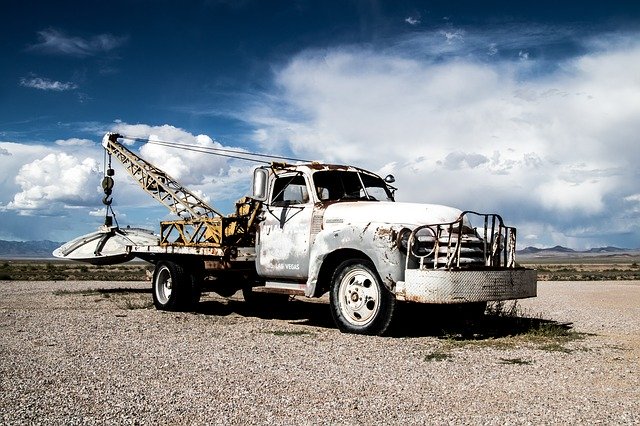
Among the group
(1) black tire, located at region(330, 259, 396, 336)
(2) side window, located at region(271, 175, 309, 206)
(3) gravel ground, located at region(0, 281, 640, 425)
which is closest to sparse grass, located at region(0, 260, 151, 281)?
(2) side window, located at region(271, 175, 309, 206)

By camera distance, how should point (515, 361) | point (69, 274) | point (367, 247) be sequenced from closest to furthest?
point (515, 361) < point (367, 247) < point (69, 274)

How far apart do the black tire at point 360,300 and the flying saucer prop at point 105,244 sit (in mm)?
8626

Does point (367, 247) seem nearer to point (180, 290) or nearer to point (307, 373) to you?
point (307, 373)

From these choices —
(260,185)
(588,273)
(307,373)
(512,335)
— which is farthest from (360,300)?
(588,273)

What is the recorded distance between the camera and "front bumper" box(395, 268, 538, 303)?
292 inches

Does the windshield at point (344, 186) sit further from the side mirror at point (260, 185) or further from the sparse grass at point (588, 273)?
the sparse grass at point (588, 273)

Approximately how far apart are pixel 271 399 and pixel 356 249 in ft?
12.0

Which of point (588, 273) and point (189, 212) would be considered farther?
point (588, 273)

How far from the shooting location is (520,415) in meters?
4.44

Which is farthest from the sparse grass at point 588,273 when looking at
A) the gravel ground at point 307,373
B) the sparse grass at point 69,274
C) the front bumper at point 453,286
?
the front bumper at point 453,286

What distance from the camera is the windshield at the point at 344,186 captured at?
9.73 m

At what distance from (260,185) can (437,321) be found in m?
3.49

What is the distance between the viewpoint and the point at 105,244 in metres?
16.5

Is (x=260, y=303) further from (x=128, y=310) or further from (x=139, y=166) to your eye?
(x=139, y=166)
